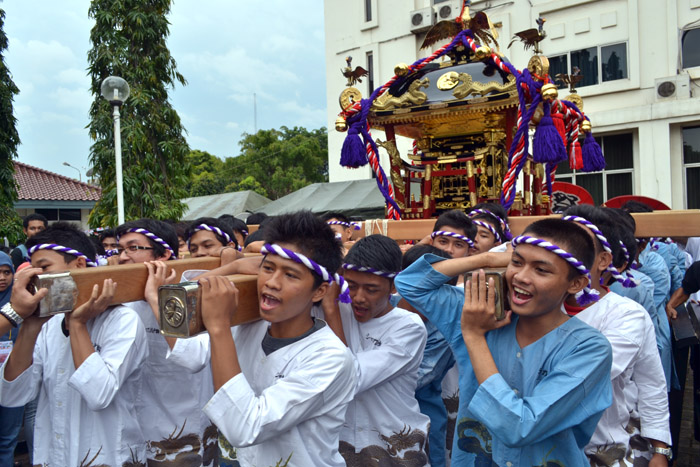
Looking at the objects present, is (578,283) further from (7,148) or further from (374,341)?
(7,148)

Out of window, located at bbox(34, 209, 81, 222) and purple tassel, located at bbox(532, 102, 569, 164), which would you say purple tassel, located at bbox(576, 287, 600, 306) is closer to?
purple tassel, located at bbox(532, 102, 569, 164)

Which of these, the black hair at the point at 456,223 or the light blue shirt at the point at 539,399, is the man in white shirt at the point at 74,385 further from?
the black hair at the point at 456,223

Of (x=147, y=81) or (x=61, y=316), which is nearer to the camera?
(x=61, y=316)

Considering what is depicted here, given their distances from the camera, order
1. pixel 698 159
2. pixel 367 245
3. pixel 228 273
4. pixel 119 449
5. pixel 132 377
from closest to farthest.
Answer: pixel 228 273 < pixel 119 449 < pixel 132 377 < pixel 367 245 < pixel 698 159

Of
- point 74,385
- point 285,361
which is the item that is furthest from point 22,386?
point 285,361

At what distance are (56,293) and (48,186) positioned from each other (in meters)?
20.8

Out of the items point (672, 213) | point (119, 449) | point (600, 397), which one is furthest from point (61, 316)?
point (672, 213)

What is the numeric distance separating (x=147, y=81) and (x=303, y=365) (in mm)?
10041

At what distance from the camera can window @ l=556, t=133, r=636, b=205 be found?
41.3 ft

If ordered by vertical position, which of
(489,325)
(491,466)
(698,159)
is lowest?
(491,466)

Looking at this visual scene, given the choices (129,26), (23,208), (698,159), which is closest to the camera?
(129,26)

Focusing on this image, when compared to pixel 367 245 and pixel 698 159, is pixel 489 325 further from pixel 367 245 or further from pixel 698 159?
pixel 698 159

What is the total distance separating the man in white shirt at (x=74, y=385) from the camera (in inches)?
79.0

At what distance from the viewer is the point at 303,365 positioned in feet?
5.54
